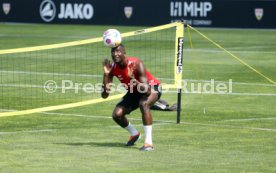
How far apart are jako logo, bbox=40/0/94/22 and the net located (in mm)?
10599

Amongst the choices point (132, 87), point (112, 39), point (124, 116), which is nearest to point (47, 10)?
point (124, 116)

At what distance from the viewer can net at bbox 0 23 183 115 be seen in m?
22.2

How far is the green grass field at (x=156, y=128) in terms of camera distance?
14.8 meters

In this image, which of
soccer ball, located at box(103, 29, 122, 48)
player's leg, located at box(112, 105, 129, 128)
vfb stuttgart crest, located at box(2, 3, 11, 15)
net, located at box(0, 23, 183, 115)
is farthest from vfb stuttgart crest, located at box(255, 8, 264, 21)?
soccer ball, located at box(103, 29, 122, 48)

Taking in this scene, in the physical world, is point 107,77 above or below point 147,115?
above

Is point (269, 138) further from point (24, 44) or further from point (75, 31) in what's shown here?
point (75, 31)

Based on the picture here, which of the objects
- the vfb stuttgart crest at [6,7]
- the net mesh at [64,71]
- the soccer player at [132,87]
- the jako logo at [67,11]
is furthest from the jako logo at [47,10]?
the soccer player at [132,87]

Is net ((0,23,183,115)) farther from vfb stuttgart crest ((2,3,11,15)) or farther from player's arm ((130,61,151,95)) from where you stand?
vfb stuttgart crest ((2,3,11,15))

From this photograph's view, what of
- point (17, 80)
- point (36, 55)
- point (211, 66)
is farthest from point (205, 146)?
point (36, 55)

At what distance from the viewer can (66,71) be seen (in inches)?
1204

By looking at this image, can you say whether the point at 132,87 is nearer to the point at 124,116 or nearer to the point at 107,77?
the point at 107,77

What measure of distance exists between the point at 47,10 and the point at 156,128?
3568 centimetres

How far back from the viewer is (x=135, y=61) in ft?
53.9

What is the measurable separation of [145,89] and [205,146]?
1.55m
